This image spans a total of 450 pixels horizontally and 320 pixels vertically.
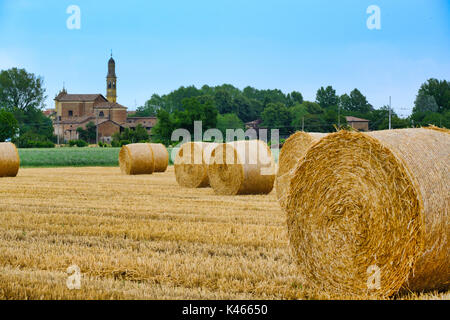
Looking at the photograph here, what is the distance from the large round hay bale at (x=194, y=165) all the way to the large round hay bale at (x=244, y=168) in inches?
83.2

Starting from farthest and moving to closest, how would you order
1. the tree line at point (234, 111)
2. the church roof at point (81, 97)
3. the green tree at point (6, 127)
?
the church roof at point (81, 97) < the tree line at point (234, 111) < the green tree at point (6, 127)

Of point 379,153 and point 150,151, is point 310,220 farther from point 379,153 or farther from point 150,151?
point 150,151

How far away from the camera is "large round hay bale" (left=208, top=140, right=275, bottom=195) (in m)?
13.7

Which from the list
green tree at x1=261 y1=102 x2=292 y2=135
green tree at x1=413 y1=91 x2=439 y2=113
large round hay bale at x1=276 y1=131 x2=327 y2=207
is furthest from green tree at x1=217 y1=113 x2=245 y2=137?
large round hay bale at x1=276 y1=131 x2=327 y2=207

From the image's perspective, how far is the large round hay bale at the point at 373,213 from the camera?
4.98 meters

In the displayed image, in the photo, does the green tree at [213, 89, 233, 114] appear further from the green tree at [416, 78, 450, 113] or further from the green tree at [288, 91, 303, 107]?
the green tree at [416, 78, 450, 113]

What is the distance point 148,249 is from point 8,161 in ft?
48.4

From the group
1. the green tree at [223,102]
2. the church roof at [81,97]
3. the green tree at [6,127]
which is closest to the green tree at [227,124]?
the green tree at [223,102]

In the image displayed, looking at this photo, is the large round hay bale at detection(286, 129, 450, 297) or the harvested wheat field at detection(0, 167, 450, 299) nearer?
the large round hay bale at detection(286, 129, 450, 297)

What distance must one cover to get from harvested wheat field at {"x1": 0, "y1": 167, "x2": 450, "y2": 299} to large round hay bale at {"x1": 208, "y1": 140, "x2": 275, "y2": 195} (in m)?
1.21

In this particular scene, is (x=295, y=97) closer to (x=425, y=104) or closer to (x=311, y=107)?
(x=311, y=107)

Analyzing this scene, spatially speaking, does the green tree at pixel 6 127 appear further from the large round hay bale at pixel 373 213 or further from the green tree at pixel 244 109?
the large round hay bale at pixel 373 213

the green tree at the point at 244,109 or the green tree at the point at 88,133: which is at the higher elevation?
the green tree at the point at 244,109

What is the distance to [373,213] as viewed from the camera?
545 centimetres
